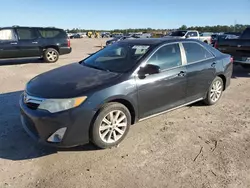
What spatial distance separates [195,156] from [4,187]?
246 centimetres

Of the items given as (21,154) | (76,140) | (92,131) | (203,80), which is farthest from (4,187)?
(203,80)

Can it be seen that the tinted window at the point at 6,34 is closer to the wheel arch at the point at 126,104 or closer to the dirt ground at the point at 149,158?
the dirt ground at the point at 149,158

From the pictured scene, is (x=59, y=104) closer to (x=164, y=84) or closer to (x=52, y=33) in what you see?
(x=164, y=84)

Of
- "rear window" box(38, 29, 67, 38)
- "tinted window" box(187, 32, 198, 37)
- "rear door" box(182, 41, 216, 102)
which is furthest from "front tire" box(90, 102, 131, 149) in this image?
"tinted window" box(187, 32, 198, 37)

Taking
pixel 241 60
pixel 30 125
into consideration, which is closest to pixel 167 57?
pixel 30 125

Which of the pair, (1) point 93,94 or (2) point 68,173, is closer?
(2) point 68,173

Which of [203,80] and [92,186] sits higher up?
[203,80]

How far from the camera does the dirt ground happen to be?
9.22ft

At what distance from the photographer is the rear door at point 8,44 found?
10.8 meters

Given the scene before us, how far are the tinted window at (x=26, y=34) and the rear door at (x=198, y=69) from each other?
902 centimetres

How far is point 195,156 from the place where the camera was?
10.9ft

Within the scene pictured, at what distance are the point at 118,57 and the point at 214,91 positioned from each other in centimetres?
239

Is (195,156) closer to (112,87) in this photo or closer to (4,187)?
(112,87)

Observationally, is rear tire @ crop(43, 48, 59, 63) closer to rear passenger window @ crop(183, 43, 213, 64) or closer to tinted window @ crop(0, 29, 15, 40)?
tinted window @ crop(0, 29, 15, 40)
